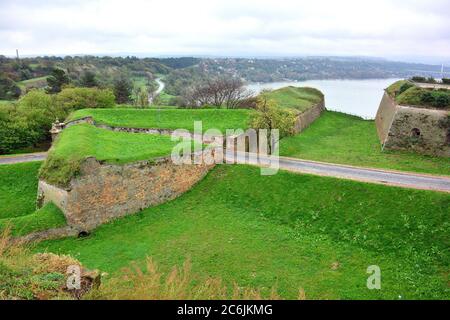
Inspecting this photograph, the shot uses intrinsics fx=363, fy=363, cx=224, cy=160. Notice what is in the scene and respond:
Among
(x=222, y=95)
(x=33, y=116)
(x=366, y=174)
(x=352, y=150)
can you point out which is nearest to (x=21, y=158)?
(x=33, y=116)

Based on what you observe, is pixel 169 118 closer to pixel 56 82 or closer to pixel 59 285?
pixel 59 285

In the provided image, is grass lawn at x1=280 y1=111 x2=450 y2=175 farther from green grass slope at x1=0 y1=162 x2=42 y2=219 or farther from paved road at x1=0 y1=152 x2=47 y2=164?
paved road at x1=0 y1=152 x2=47 y2=164

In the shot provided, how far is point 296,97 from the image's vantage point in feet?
128

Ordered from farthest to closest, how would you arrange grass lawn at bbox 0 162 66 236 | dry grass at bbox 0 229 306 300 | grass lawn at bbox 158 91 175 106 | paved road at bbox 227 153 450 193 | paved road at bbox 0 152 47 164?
1. grass lawn at bbox 158 91 175 106
2. paved road at bbox 0 152 47 164
3. paved road at bbox 227 153 450 193
4. grass lawn at bbox 0 162 66 236
5. dry grass at bbox 0 229 306 300

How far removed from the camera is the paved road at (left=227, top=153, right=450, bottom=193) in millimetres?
15834

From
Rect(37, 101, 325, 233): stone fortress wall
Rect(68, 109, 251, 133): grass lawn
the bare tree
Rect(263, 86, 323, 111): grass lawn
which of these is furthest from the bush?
the bare tree

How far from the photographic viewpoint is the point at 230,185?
726 inches

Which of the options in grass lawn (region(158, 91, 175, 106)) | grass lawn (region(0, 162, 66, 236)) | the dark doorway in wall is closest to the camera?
grass lawn (region(0, 162, 66, 236))

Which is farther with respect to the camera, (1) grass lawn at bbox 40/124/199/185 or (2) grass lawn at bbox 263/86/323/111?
(2) grass lawn at bbox 263/86/323/111

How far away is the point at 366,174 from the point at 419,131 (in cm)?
877

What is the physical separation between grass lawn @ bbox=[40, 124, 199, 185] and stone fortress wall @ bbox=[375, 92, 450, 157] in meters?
14.5

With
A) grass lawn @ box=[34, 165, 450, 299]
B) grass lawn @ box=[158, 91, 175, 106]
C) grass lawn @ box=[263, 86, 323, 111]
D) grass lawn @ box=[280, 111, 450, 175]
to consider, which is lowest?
grass lawn @ box=[34, 165, 450, 299]

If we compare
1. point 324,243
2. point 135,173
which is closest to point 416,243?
point 324,243

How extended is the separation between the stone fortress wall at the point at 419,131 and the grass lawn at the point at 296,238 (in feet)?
32.3
